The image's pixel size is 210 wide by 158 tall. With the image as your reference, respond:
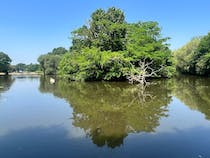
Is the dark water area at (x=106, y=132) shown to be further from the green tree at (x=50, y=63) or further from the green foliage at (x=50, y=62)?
the green tree at (x=50, y=63)

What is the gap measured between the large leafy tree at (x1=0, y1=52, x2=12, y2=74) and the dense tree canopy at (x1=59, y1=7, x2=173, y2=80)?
167ft

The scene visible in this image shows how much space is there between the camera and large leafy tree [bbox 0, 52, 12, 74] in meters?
85.1

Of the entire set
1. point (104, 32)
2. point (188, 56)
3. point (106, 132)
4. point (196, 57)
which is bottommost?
point (106, 132)

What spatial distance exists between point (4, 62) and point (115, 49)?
59.2 meters

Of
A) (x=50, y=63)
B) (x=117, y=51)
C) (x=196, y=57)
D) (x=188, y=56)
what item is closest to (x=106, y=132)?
(x=117, y=51)

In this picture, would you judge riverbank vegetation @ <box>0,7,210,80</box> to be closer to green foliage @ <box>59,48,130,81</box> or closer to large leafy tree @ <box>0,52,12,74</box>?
green foliage @ <box>59,48,130,81</box>

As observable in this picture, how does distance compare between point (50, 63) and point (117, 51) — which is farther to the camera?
point (50, 63)

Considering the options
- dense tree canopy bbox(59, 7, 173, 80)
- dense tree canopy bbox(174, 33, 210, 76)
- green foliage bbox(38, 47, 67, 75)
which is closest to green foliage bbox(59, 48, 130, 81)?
dense tree canopy bbox(59, 7, 173, 80)

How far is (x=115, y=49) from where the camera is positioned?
36594mm

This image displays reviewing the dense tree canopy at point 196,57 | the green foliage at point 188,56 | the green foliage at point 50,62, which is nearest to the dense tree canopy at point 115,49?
the dense tree canopy at point 196,57

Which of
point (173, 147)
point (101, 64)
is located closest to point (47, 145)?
point (173, 147)

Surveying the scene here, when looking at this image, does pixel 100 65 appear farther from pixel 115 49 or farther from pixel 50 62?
pixel 50 62

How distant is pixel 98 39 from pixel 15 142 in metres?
29.5

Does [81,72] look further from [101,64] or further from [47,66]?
[47,66]
